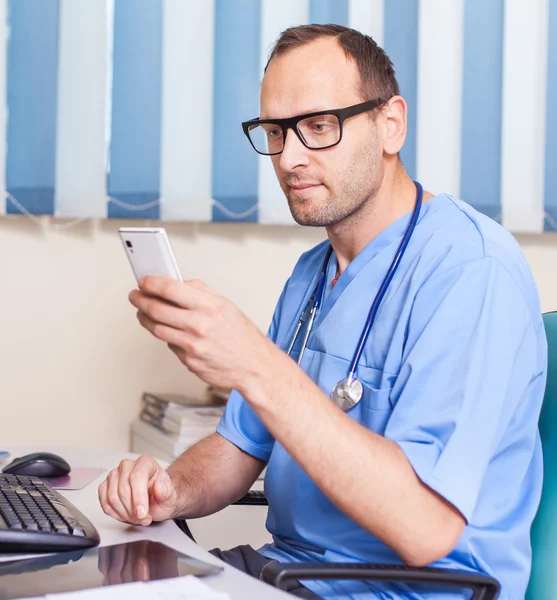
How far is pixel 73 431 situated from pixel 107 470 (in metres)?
0.70

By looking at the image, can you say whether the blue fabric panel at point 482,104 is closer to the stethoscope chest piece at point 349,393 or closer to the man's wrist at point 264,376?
the stethoscope chest piece at point 349,393

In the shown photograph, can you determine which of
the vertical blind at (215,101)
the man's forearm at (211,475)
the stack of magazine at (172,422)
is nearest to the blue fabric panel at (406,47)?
the vertical blind at (215,101)

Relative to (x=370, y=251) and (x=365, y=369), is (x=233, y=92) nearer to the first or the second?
(x=370, y=251)

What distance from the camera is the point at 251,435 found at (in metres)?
1.39

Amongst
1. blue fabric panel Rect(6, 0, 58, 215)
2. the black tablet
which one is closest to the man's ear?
the black tablet

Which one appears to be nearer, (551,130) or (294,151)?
(294,151)

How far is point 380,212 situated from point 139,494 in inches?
21.8

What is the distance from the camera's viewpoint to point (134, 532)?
1.06m

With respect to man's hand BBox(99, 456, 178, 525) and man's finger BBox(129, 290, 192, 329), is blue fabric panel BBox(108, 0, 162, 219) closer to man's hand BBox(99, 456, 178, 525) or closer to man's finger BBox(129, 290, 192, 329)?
man's hand BBox(99, 456, 178, 525)

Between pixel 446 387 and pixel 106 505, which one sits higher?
pixel 446 387

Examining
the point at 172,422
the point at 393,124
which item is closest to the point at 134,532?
the point at 393,124

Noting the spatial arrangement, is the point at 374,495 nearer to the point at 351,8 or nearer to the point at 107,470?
the point at 107,470

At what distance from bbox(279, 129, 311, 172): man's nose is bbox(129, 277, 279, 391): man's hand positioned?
0.42 m

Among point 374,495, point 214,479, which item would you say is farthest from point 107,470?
point 374,495
